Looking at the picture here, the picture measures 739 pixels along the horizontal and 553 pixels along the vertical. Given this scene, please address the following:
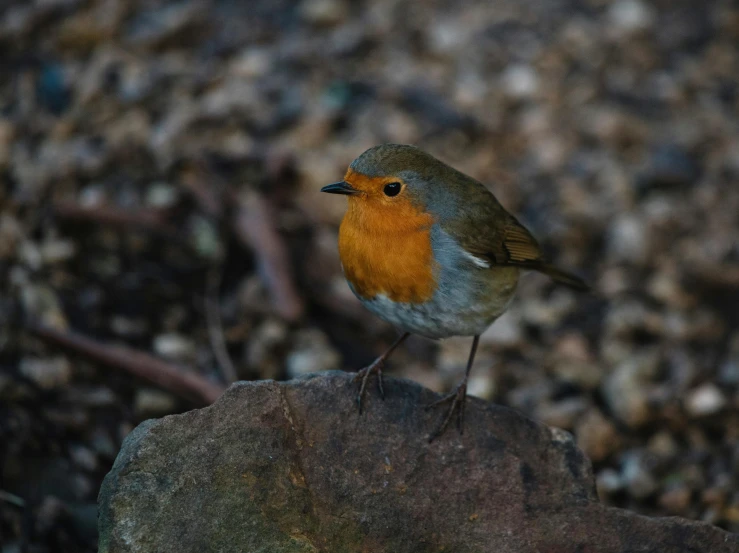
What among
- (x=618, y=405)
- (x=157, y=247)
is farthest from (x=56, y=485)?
(x=618, y=405)

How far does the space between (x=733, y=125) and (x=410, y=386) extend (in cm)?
384

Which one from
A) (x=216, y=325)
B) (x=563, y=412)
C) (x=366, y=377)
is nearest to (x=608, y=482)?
(x=563, y=412)

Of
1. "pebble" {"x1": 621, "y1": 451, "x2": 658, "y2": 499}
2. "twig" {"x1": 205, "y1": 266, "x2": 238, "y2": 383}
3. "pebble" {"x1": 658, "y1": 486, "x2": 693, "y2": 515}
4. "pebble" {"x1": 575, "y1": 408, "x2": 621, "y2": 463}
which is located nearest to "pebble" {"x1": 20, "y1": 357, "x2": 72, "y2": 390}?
"twig" {"x1": 205, "y1": 266, "x2": 238, "y2": 383}

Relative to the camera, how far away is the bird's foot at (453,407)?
9.77 feet

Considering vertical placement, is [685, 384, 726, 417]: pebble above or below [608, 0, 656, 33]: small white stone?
below

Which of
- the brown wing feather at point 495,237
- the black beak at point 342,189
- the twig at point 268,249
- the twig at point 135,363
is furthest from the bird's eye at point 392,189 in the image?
the twig at point 268,249

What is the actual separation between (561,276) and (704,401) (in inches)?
42.3

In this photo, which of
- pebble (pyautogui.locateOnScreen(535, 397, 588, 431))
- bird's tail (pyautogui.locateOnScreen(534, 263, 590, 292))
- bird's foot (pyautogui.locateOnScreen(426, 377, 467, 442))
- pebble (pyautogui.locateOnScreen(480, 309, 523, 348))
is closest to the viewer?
bird's foot (pyautogui.locateOnScreen(426, 377, 467, 442))

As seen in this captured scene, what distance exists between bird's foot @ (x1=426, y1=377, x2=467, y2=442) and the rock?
0.03 meters

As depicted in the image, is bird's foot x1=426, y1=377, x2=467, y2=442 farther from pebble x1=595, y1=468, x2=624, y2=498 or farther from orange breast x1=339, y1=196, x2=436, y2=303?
pebble x1=595, y1=468, x2=624, y2=498

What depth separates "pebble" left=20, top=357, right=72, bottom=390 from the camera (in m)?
3.90

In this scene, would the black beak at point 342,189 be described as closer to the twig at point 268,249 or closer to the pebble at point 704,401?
the twig at point 268,249

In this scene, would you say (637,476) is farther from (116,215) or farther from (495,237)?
(116,215)

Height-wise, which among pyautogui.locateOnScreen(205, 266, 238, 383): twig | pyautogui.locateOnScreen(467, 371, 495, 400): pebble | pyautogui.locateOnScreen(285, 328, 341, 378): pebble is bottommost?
pyautogui.locateOnScreen(467, 371, 495, 400): pebble
